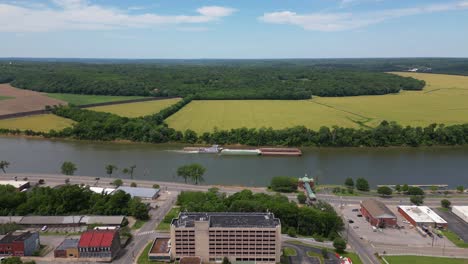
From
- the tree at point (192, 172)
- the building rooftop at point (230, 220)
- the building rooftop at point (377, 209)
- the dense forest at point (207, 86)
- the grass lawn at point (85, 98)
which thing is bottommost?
the building rooftop at point (377, 209)

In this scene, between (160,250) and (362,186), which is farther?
(362,186)

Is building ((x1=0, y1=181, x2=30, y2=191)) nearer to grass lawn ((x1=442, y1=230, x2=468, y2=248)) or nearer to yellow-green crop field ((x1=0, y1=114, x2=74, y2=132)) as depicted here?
yellow-green crop field ((x1=0, y1=114, x2=74, y2=132))

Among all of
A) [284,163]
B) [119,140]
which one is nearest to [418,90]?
[284,163]

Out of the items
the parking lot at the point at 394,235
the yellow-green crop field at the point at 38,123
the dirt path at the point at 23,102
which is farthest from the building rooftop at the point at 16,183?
the dirt path at the point at 23,102

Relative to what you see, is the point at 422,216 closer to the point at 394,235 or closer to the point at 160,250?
the point at 394,235

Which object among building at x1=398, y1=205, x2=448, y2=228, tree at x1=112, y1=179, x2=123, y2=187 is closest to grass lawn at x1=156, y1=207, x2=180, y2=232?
tree at x1=112, y1=179, x2=123, y2=187

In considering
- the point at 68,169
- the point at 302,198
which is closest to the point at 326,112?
the point at 302,198

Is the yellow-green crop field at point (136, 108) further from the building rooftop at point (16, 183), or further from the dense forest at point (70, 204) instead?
the dense forest at point (70, 204)
